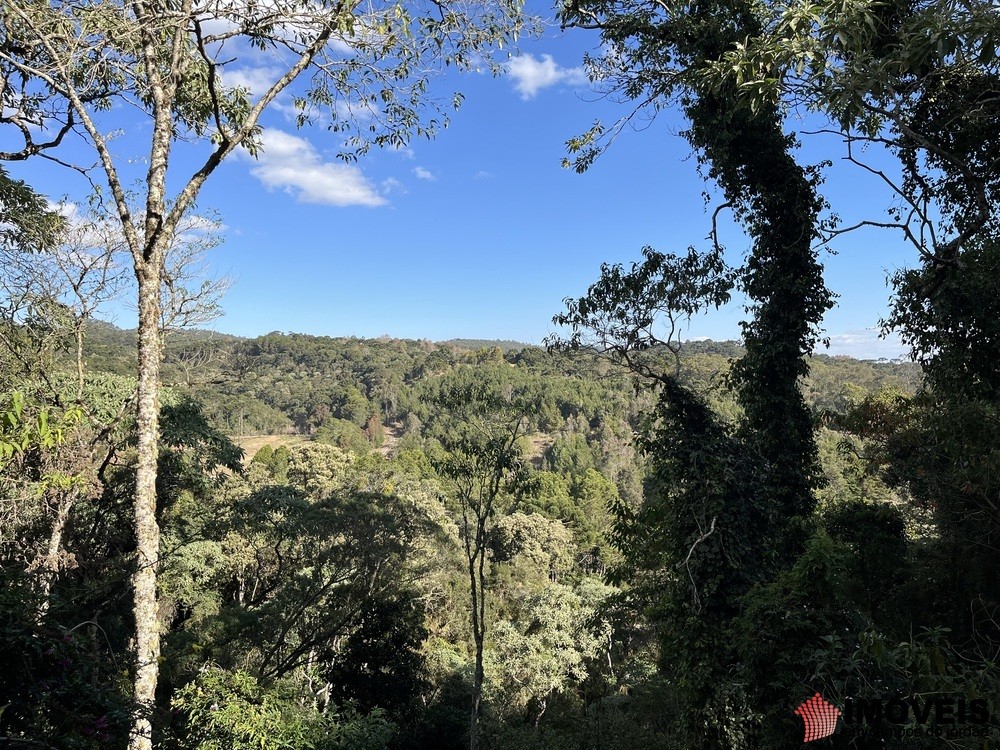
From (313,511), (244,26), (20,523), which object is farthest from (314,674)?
(244,26)

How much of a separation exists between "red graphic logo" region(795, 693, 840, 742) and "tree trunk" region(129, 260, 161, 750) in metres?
4.10

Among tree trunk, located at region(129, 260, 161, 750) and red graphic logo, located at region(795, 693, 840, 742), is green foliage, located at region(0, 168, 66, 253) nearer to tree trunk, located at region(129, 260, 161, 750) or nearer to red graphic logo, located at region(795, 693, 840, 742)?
tree trunk, located at region(129, 260, 161, 750)

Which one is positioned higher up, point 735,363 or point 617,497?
point 735,363

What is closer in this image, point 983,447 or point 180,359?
point 983,447

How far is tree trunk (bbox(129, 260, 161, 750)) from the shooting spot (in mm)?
3664

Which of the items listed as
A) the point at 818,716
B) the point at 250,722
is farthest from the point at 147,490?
the point at 818,716

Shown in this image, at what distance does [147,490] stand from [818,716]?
15.7 feet

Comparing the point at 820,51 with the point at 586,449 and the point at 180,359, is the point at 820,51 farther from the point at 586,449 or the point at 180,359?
the point at 586,449

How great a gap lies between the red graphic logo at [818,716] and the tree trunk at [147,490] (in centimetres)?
410

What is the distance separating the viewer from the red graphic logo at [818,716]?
2.79m

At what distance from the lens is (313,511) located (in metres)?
10.4

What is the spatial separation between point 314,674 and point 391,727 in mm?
3542

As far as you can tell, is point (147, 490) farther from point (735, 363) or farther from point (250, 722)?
point (735, 363)

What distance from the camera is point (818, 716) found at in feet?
9.29
